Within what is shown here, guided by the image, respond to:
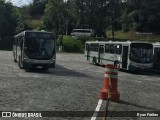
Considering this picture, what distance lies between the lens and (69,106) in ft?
43.8

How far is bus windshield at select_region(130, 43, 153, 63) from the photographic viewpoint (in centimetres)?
3406

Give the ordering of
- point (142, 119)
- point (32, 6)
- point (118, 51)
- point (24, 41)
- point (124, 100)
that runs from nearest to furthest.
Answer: point (142, 119) < point (124, 100) < point (24, 41) < point (118, 51) < point (32, 6)

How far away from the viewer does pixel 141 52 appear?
113 feet

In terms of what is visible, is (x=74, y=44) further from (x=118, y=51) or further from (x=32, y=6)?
(x=32, y=6)

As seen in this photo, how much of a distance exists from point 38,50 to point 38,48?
0.14 m

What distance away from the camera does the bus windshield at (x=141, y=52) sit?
34062 mm

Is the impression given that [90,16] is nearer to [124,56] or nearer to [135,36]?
[135,36]

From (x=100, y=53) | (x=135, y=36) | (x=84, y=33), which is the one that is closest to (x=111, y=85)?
(x=100, y=53)

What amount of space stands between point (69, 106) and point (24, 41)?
1636cm

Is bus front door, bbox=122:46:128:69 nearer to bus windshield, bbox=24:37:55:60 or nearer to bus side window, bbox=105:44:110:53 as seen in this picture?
bus side window, bbox=105:44:110:53

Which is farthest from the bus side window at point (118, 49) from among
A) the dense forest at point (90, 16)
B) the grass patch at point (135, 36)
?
the grass patch at point (135, 36)

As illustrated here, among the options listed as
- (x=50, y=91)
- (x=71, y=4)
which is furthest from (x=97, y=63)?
(x=71, y=4)

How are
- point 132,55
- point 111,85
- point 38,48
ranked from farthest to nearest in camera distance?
1. point 132,55
2. point 38,48
3. point 111,85

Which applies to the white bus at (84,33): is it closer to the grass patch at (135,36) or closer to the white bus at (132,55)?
the grass patch at (135,36)
